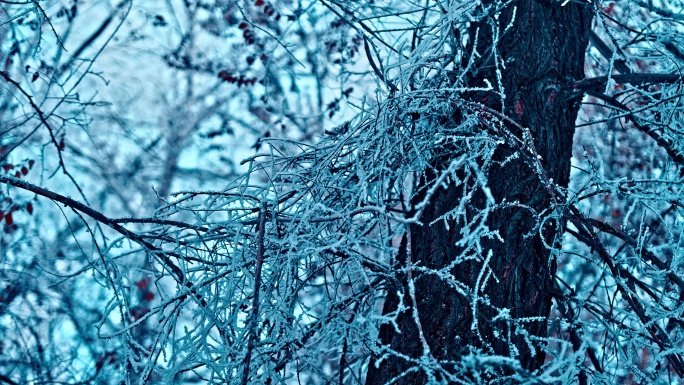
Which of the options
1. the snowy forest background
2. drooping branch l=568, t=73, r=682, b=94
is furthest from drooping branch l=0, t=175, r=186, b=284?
drooping branch l=568, t=73, r=682, b=94

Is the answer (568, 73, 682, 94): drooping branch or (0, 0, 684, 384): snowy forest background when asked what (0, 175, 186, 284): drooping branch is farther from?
(568, 73, 682, 94): drooping branch

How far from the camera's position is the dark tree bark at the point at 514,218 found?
2836 millimetres

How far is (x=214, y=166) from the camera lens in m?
13.4

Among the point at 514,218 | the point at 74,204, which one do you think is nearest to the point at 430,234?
the point at 514,218

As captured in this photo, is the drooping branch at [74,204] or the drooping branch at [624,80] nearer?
the drooping branch at [74,204]

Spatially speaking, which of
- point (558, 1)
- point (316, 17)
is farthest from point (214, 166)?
point (558, 1)

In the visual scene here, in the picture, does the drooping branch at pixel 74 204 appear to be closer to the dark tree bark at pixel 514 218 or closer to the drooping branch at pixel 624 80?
the dark tree bark at pixel 514 218

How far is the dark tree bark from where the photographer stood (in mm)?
2836

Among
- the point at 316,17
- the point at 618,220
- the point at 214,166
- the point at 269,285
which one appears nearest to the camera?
the point at 269,285

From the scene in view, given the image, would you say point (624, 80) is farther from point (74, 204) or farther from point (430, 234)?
point (74, 204)

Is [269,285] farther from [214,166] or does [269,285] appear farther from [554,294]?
[214,166]

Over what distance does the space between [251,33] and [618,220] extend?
383 cm

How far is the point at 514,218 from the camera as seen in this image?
9.91ft

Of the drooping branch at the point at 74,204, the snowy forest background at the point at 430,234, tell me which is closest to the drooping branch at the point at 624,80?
the snowy forest background at the point at 430,234
